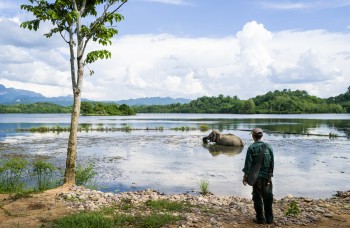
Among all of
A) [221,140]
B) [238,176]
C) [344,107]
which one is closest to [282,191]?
[238,176]

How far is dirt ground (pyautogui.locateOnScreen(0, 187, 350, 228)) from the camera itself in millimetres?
9297

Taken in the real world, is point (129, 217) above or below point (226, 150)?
above

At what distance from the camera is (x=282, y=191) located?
16219 millimetres

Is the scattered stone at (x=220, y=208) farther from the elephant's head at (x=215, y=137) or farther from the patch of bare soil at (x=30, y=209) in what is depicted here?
the elephant's head at (x=215, y=137)

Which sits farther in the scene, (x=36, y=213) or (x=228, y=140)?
(x=228, y=140)

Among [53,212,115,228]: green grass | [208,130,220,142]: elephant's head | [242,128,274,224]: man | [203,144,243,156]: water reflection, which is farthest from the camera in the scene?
[208,130,220,142]: elephant's head

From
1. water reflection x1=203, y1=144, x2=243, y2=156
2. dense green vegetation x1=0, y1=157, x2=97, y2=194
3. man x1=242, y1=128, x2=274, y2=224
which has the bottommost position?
water reflection x1=203, y1=144, x2=243, y2=156

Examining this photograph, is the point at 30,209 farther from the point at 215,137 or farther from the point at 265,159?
the point at 215,137

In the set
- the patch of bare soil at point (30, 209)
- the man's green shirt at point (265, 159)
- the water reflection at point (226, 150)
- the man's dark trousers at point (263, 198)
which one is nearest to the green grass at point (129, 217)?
the patch of bare soil at point (30, 209)

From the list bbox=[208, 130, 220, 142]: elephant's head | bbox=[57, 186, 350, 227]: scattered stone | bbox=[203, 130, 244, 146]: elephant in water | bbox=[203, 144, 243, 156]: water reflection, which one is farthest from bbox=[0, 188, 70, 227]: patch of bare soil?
bbox=[208, 130, 220, 142]: elephant's head

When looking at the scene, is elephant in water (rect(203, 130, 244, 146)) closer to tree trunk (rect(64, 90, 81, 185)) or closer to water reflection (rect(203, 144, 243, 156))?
water reflection (rect(203, 144, 243, 156))

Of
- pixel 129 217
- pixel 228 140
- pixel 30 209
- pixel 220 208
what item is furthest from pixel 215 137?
pixel 129 217

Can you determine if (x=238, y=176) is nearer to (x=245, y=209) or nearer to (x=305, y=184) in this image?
(x=305, y=184)

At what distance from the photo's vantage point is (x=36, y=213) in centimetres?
1009
